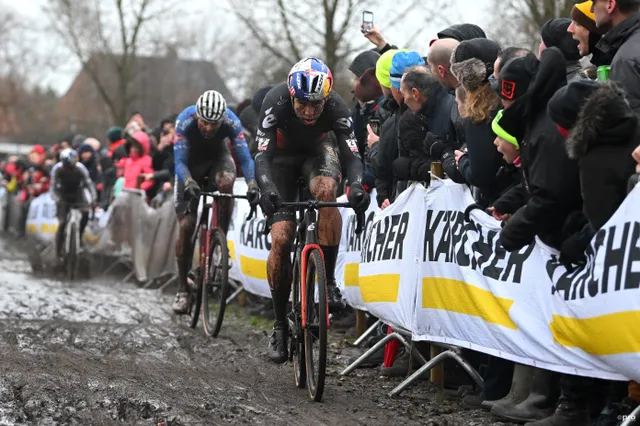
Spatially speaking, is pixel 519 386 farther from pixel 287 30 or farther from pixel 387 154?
pixel 287 30

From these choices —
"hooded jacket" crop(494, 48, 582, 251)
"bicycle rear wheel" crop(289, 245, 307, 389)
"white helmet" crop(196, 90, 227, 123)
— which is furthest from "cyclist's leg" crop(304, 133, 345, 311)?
"white helmet" crop(196, 90, 227, 123)

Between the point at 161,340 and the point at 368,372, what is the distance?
98.7 inches

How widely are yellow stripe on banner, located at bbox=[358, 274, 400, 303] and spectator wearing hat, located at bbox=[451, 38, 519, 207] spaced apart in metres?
1.12

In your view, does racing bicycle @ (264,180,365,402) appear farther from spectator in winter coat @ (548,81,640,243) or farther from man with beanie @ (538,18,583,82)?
spectator in winter coat @ (548,81,640,243)

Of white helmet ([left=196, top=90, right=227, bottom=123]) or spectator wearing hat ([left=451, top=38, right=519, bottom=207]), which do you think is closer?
spectator wearing hat ([left=451, top=38, right=519, bottom=207])

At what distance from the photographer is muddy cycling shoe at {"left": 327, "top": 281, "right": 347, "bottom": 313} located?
7.16m

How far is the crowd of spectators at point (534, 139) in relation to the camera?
17.3 feet

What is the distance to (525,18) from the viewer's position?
2281 centimetres

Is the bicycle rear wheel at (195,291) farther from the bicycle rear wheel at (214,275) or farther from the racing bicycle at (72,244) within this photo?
the racing bicycle at (72,244)

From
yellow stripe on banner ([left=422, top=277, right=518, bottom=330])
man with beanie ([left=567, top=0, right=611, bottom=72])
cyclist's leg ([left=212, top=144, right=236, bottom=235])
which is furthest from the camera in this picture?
cyclist's leg ([left=212, top=144, right=236, bottom=235])

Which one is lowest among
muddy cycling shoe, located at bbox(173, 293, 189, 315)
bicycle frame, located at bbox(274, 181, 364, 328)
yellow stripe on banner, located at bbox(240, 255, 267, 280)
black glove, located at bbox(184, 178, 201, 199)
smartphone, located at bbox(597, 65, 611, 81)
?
muddy cycling shoe, located at bbox(173, 293, 189, 315)

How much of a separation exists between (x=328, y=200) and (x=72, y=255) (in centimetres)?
1060

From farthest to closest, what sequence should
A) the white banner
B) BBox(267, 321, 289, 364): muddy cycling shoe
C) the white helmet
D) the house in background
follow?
the house in background → the white helmet → BBox(267, 321, 289, 364): muddy cycling shoe → the white banner

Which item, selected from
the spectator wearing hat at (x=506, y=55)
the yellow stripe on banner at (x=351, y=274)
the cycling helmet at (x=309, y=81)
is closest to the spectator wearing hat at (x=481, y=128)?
the spectator wearing hat at (x=506, y=55)
